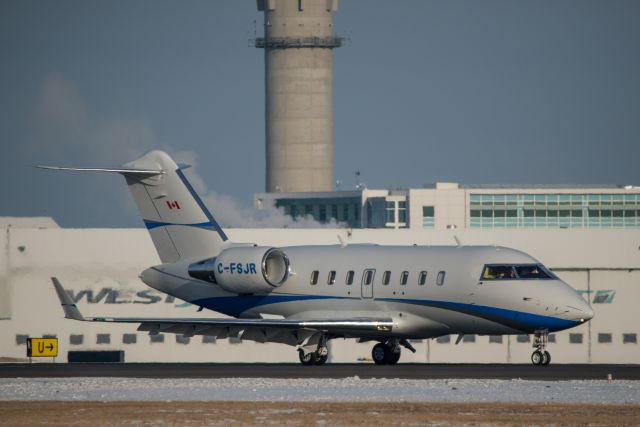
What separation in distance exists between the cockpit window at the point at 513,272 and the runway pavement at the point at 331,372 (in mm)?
2824

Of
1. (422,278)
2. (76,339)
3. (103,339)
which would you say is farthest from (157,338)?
(422,278)

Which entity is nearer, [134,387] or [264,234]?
[134,387]

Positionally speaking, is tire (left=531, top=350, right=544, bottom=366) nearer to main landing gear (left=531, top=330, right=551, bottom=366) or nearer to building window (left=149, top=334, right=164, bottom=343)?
main landing gear (left=531, top=330, right=551, bottom=366)

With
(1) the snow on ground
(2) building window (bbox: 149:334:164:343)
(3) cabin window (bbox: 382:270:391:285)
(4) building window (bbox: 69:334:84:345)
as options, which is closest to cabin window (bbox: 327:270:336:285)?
(3) cabin window (bbox: 382:270:391:285)

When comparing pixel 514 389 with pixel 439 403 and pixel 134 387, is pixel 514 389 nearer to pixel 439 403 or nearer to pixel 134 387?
pixel 439 403

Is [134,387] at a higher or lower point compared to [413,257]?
lower

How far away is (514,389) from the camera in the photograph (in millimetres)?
35094

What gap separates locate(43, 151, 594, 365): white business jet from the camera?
4597 cm

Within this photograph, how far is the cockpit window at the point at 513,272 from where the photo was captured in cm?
4612

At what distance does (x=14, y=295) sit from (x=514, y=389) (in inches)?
1373

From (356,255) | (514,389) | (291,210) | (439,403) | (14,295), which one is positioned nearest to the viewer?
(439,403)

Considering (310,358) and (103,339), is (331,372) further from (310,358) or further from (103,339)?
(103,339)

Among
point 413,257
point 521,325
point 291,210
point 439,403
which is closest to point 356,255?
point 413,257

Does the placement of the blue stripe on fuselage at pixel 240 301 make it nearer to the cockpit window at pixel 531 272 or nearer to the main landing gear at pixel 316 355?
the main landing gear at pixel 316 355
